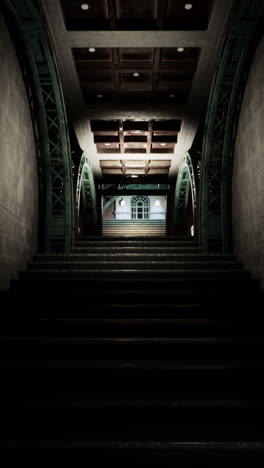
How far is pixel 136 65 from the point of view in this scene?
7066 mm

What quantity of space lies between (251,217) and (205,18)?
3.50 meters

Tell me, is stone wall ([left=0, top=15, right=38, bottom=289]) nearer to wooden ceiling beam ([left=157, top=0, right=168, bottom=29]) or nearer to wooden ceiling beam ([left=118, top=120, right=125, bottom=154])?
wooden ceiling beam ([left=157, top=0, right=168, bottom=29])

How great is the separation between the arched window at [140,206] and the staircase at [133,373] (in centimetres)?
2393

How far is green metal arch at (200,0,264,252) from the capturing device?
5.53 meters

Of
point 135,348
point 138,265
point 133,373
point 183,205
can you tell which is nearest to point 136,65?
point 138,265

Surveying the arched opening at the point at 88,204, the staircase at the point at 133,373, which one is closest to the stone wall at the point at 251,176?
the staircase at the point at 133,373

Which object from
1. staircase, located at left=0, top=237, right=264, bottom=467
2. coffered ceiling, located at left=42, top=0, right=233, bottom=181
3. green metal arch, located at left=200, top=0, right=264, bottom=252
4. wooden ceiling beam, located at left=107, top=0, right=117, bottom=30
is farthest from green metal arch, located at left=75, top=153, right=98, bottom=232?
staircase, located at left=0, top=237, right=264, bottom=467

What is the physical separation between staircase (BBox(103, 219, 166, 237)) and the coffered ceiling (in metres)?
11.1

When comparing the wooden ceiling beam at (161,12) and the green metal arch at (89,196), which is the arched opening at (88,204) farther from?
the wooden ceiling beam at (161,12)

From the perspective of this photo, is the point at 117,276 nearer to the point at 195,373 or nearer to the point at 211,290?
the point at 211,290

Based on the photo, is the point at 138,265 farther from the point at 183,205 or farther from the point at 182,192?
the point at 183,205

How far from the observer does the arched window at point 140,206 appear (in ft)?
92.6

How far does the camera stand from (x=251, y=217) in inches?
213

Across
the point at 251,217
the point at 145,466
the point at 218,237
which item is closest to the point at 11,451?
the point at 145,466
